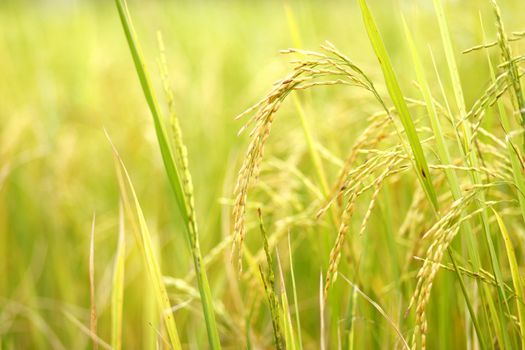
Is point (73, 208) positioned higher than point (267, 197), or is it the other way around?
point (73, 208)

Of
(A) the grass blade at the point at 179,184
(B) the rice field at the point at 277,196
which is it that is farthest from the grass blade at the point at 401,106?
(A) the grass blade at the point at 179,184

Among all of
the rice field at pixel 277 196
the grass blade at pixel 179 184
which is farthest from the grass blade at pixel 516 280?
the grass blade at pixel 179 184

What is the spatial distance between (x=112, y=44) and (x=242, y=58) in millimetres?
1265

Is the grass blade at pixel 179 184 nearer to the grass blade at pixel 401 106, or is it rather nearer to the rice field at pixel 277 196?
the rice field at pixel 277 196

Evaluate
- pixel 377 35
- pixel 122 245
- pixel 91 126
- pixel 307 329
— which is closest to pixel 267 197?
pixel 307 329

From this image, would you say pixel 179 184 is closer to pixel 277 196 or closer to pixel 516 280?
pixel 516 280

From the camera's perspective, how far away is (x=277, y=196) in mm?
1419

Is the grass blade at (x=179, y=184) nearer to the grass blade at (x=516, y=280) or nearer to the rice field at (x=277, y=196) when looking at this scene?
the rice field at (x=277, y=196)

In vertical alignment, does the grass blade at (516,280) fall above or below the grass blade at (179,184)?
below

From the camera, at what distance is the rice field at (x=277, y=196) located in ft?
2.72

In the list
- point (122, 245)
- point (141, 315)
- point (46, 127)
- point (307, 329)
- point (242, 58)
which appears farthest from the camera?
point (242, 58)

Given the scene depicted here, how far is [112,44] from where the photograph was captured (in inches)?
185

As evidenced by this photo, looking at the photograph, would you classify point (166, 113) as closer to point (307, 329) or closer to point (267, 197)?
point (267, 197)

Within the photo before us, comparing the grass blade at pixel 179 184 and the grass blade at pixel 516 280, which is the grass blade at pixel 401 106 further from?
the grass blade at pixel 179 184
